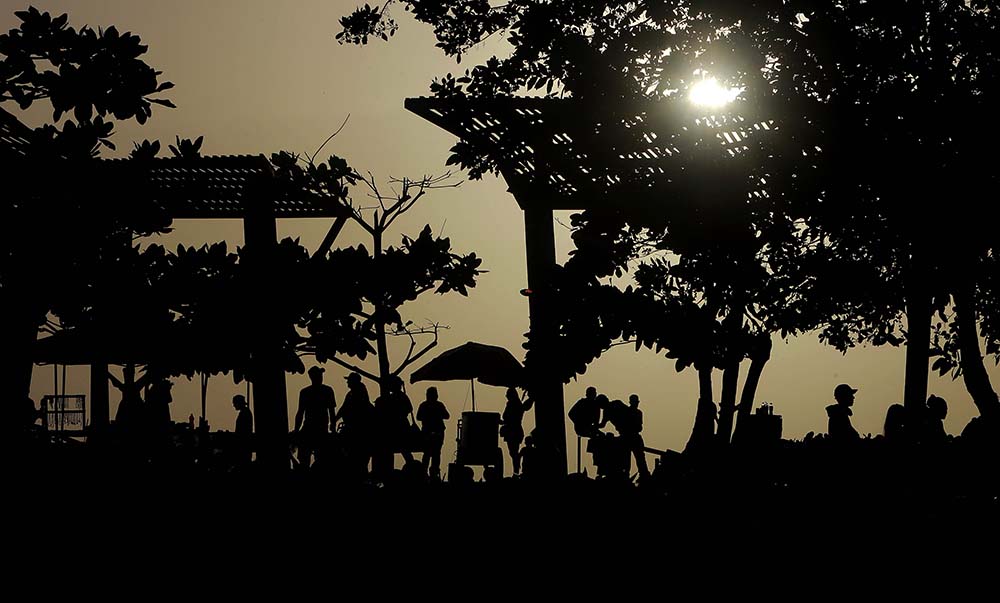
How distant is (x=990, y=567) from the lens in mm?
7914

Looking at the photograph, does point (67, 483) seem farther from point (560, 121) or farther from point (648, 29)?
point (648, 29)

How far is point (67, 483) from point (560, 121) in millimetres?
4395

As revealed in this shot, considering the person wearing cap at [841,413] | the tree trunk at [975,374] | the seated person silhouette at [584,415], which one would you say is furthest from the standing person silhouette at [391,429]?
the tree trunk at [975,374]

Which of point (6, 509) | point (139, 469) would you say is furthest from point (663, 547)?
point (6, 509)

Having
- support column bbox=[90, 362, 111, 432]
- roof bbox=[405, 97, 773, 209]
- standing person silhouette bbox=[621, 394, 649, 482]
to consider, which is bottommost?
standing person silhouette bbox=[621, 394, 649, 482]

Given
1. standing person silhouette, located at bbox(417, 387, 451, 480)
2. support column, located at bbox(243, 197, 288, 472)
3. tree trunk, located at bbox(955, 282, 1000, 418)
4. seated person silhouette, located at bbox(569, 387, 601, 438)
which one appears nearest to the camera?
support column, located at bbox(243, 197, 288, 472)

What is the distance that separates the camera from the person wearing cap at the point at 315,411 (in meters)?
15.3

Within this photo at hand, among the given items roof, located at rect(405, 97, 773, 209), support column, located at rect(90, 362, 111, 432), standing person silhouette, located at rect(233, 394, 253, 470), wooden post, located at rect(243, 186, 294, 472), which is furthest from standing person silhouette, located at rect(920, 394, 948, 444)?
support column, located at rect(90, 362, 111, 432)

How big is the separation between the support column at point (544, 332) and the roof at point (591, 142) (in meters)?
0.68

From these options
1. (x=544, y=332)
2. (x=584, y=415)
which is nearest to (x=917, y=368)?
(x=584, y=415)

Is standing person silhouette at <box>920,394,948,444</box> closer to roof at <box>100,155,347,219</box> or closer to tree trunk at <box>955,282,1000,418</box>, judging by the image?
tree trunk at <box>955,282,1000,418</box>

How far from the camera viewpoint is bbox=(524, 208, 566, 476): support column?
7273mm

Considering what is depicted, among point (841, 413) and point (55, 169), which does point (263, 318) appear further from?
point (841, 413)

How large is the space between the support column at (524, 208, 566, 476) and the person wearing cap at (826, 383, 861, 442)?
2.59 meters
